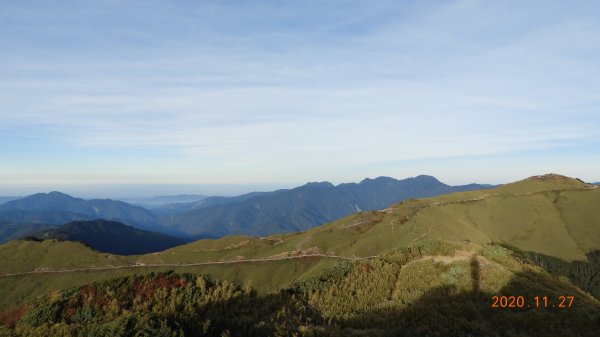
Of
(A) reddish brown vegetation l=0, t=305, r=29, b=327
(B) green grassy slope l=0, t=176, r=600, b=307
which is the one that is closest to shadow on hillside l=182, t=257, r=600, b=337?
(A) reddish brown vegetation l=0, t=305, r=29, b=327

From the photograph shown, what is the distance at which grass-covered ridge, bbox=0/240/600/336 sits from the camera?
53.0 feet

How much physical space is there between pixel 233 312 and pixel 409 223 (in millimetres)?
159270

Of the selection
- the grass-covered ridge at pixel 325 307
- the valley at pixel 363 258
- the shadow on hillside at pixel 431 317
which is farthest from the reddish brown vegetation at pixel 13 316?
the valley at pixel 363 258

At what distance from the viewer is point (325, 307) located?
77.8 feet

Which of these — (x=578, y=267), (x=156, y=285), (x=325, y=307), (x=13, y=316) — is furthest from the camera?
(x=578, y=267)

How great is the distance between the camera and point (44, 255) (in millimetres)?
181000

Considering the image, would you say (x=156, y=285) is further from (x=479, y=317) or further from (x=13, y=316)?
(x=479, y=317)

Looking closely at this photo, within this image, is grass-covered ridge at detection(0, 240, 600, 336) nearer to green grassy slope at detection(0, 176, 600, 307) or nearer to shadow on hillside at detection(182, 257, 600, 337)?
shadow on hillside at detection(182, 257, 600, 337)

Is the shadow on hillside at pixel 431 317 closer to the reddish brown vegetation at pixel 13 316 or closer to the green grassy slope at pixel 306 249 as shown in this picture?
the reddish brown vegetation at pixel 13 316

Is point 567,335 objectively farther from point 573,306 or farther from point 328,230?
point 328,230


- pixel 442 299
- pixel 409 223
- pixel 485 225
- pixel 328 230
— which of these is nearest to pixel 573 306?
pixel 442 299

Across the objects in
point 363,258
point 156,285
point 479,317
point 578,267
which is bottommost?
point 578,267

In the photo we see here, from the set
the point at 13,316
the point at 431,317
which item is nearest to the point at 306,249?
the point at 13,316

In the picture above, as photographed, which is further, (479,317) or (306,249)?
(306,249)
